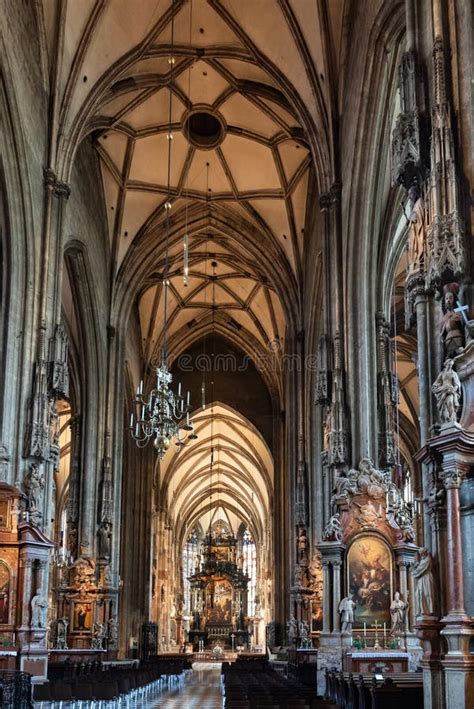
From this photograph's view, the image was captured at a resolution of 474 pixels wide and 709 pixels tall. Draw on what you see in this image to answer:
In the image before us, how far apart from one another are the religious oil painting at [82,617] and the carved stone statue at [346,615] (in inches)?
480

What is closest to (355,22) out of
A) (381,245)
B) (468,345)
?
(381,245)

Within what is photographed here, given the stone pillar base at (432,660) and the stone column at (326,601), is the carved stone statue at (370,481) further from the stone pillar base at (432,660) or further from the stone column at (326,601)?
the stone pillar base at (432,660)

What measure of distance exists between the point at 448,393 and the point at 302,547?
20075 mm

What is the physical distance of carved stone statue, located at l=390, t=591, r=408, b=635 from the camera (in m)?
18.1

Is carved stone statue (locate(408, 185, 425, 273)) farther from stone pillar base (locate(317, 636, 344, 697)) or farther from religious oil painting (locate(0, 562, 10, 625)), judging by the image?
religious oil painting (locate(0, 562, 10, 625))

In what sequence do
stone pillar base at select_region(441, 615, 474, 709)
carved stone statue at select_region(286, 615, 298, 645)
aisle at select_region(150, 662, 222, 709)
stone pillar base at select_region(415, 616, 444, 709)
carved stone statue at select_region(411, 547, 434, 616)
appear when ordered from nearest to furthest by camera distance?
stone pillar base at select_region(441, 615, 474, 709) < stone pillar base at select_region(415, 616, 444, 709) < carved stone statue at select_region(411, 547, 434, 616) < aisle at select_region(150, 662, 222, 709) < carved stone statue at select_region(286, 615, 298, 645)

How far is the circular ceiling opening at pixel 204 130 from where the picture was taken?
93.5 ft

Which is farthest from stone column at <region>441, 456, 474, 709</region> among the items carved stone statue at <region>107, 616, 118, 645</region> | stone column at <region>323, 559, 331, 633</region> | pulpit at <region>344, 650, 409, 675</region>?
carved stone statue at <region>107, 616, 118, 645</region>

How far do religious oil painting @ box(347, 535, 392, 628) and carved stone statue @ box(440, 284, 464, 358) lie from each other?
932 cm

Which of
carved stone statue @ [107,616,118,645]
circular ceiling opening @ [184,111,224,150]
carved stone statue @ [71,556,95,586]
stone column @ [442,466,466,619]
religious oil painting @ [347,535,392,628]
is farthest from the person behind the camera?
carved stone statue @ [107,616,118,645]

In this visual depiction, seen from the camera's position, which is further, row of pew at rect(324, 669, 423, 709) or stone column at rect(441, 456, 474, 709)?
row of pew at rect(324, 669, 423, 709)

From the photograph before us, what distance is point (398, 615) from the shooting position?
716 inches

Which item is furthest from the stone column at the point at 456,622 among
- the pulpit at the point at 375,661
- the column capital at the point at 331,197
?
the column capital at the point at 331,197

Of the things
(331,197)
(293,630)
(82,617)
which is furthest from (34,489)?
(293,630)
